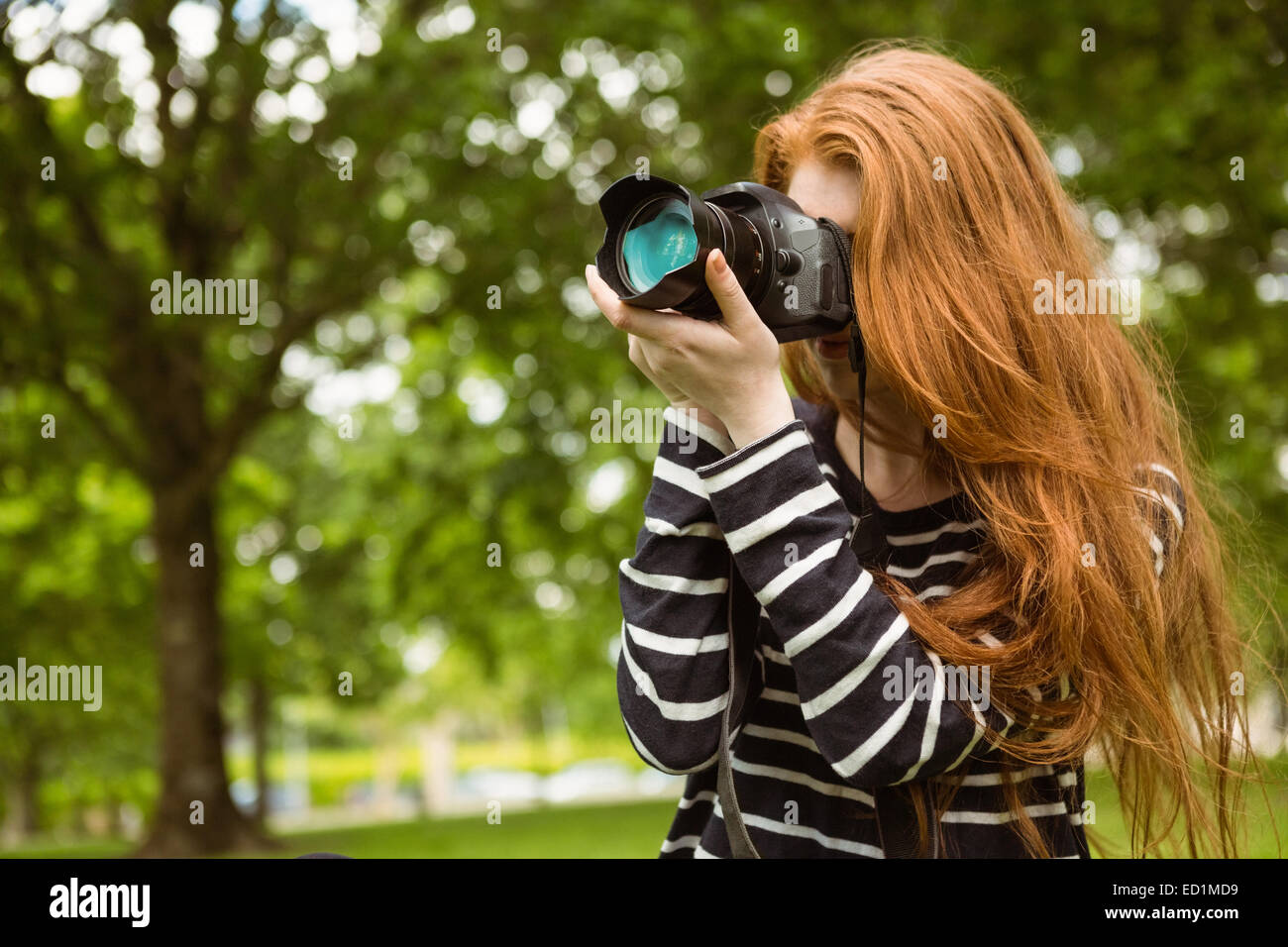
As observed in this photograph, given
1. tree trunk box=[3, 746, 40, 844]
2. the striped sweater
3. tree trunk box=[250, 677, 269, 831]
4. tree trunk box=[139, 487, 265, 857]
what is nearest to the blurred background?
tree trunk box=[139, 487, 265, 857]

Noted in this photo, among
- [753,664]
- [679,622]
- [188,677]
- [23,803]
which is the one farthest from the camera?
[23,803]

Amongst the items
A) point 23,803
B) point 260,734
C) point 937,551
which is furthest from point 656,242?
point 23,803

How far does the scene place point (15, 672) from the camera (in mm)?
9000

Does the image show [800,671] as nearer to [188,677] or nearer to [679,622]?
[679,622]

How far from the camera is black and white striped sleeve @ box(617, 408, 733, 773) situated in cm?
140

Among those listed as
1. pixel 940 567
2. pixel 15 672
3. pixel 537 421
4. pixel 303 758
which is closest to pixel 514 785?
pixel 303 758

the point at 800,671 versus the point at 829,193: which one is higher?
the point at 829,193

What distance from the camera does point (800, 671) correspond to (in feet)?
4.33

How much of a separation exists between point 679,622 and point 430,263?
605 cm

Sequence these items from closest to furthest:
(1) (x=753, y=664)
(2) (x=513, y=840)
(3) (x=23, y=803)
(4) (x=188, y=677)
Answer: (1) (x=753, y=664), (4) (x=188, y=677), (2) (x=513, y=840), (3) (x=23, y=803)

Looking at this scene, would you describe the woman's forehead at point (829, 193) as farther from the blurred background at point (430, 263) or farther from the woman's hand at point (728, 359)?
the blurred background at point (430, 263)

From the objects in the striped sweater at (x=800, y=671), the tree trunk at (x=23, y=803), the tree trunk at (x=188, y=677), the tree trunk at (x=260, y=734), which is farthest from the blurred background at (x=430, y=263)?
the tree trunk at (x=23, y=803)

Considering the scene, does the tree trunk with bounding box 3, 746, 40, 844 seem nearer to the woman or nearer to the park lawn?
the park lawn
